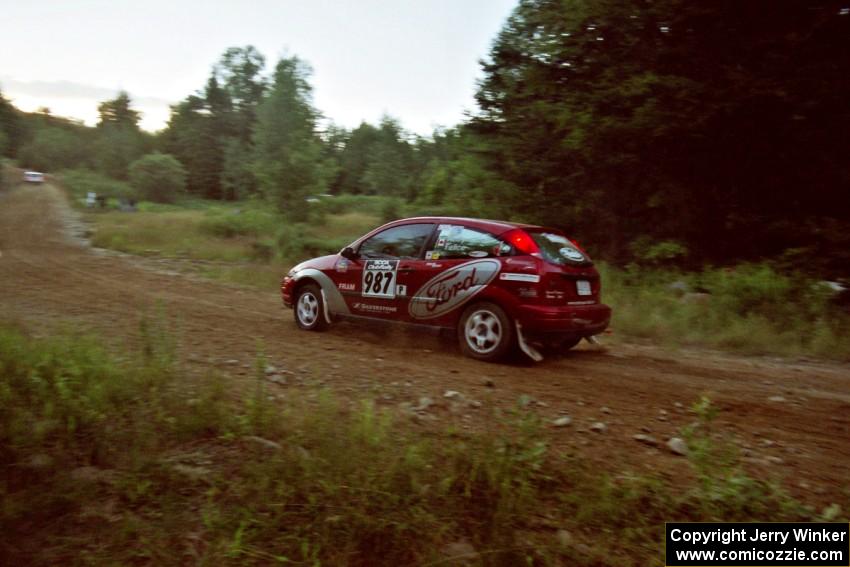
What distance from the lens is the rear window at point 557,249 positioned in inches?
278

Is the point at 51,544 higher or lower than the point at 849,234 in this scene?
lower

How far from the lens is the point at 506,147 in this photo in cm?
1650

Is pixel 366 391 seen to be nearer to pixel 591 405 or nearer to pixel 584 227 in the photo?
pixel 591 405

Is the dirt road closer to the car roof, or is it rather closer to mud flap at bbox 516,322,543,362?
mud flap at bbox 516,322,543,362

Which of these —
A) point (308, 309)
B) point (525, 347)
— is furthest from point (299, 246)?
point (525, 347)

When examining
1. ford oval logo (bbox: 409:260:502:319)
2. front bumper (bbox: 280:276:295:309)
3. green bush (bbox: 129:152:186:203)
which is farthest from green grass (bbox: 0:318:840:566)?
green bush (bbox: 129:152:186:203)

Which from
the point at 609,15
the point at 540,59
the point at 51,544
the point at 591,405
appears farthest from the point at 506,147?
the point at 51,544

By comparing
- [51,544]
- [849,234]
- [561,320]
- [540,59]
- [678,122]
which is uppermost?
[540,59]

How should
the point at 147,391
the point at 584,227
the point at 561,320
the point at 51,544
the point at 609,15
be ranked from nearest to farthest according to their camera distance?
the point at 51,544 → the point at 147,391 → the point at 561,320 → the point at 609,15 → the point at 584,227

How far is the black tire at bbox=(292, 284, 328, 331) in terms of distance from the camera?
346 inches

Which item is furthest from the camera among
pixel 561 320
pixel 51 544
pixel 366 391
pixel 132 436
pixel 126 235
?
pixel 126 235

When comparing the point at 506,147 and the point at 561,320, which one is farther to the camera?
the point at 506,147

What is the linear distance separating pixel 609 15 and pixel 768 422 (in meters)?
11.3

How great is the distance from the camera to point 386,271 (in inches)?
318
